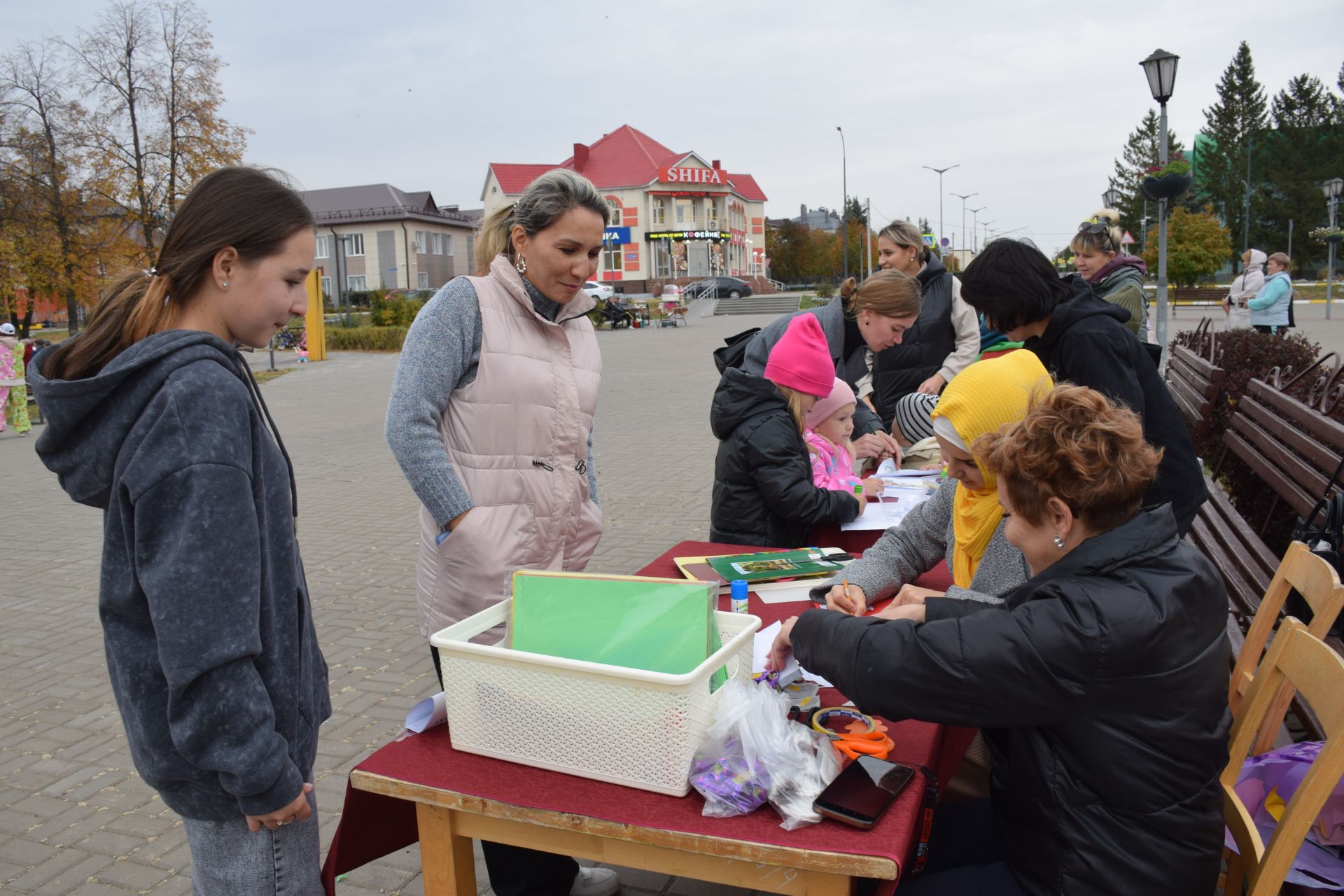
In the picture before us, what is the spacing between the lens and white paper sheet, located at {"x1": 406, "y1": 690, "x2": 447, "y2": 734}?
1.86 meters

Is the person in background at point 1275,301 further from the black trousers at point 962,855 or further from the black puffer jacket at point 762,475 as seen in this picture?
the black trousers at point 962,855

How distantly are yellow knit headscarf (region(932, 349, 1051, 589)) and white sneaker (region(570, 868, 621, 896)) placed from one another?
1.31 metres

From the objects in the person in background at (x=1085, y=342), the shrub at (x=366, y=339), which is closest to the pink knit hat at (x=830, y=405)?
the person in background at (x=1085, y=342)

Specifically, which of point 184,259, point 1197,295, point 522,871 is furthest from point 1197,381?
point 1197,295

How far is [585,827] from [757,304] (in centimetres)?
4538

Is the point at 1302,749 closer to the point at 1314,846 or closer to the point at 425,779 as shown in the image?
the point at 1314,846

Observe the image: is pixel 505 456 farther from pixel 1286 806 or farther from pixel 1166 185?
pixel 1166 185

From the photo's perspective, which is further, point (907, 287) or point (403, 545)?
point (403, 545)

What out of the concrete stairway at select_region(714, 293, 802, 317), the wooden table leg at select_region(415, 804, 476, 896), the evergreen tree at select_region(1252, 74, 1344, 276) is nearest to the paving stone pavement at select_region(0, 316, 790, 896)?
the wooden table leg at select_region(415, 804, 476, 896)

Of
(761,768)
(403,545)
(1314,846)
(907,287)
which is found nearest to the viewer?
(761,768)

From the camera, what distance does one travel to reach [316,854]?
5.86ft

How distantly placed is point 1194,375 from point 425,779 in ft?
22.7

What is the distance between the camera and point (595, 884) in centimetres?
271

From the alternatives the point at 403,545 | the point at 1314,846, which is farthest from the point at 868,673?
the point at 403,545
